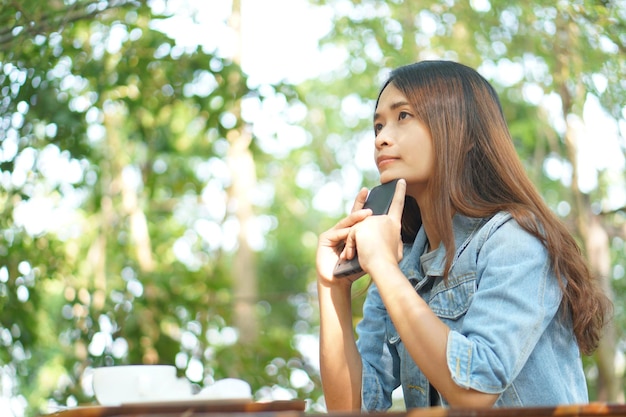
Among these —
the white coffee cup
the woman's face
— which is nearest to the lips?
the woman's face

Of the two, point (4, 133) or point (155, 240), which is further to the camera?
point (155, 240)

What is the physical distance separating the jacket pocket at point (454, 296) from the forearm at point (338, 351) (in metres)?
0.21

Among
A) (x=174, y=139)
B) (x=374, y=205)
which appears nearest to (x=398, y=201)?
(x=374, y=205)

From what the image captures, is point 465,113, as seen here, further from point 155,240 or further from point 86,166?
point 155,240

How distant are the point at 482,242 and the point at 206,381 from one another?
2771 millimetres

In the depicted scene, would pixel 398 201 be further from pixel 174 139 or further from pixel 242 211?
pixel 242 211

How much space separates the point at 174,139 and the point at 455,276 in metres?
4.13

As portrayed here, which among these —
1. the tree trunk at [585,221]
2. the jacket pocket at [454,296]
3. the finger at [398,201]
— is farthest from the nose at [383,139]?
the tree trunk at [585,221]

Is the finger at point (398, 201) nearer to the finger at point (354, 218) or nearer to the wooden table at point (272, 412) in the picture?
the finger at point (354, 218)

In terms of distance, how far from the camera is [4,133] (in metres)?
3.04

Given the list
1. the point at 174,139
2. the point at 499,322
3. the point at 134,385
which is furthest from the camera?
the point at 174,139

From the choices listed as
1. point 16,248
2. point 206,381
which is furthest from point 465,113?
point 206,381

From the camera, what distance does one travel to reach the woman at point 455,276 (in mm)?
1566

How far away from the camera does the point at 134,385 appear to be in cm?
123
